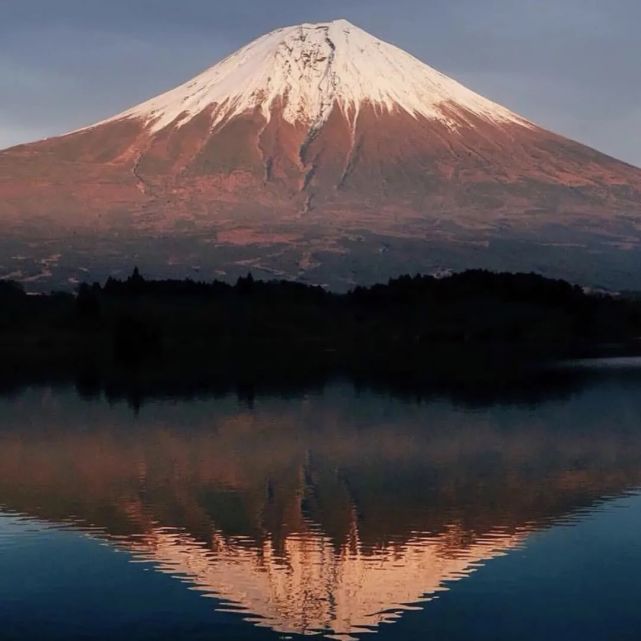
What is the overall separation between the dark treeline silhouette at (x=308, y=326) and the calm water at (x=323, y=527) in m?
19.5

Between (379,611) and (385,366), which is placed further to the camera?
(385,366)

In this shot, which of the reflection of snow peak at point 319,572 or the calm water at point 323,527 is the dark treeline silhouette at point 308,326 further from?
the reflection of snow peak at point 319,572

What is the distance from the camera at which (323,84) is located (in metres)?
144

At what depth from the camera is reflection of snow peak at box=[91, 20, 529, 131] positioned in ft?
465

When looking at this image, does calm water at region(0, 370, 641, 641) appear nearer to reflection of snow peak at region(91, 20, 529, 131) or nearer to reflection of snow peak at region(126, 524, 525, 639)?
reflection of snow peak at region(126, 524, 525, 639)

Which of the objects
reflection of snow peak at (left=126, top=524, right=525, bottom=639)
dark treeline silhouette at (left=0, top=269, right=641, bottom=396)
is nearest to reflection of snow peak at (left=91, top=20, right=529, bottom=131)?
dark treeline silhouette at (left=0, top=269, right=641, bottom=396)

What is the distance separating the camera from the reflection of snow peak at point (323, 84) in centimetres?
14188

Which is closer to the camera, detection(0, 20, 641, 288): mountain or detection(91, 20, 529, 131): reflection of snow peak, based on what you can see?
detection(0, 20, 641, 288): mountain

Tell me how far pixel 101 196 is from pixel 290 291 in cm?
6727

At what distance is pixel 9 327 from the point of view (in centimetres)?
6131

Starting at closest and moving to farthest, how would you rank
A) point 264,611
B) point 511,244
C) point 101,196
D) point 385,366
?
point 264,611
point 385,366
point 511,244
point 101,196

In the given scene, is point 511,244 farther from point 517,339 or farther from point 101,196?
point 517,339

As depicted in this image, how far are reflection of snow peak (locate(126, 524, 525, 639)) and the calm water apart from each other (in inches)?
1.6

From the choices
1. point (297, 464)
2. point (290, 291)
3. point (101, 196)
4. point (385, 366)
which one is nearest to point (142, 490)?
point (297, 464)
